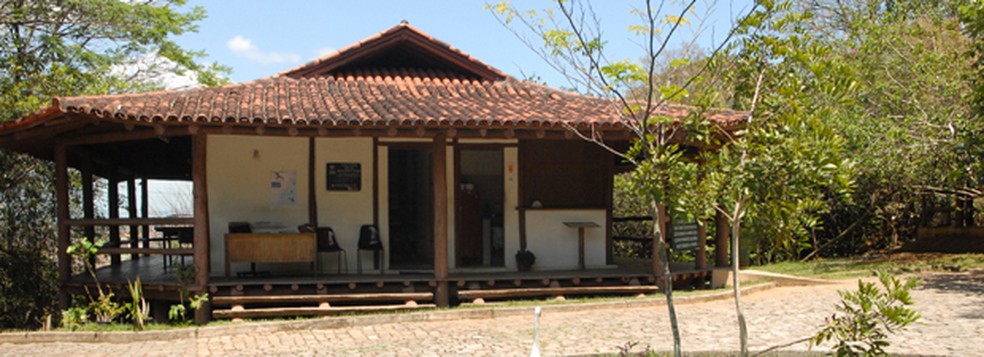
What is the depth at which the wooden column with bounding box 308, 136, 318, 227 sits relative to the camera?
39.4 feet

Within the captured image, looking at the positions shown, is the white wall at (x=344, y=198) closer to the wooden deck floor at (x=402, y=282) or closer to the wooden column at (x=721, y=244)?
the wooden deck floor at (x=402, y=282)

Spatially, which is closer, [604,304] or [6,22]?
[604,304]

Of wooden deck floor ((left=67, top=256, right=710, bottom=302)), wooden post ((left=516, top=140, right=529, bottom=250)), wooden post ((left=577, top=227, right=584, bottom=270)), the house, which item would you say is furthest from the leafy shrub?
wooden post ((left=516, top=140, right=529, bottom=250))

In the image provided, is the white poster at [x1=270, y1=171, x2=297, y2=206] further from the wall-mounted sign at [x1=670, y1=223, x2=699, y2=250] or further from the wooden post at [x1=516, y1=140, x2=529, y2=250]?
the wall-mounted sign at [x1=670, y1=223, x2=699, y2=250]

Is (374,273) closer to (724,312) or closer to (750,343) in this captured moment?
(724,312)

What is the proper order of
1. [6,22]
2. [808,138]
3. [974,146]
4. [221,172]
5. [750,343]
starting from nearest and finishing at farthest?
[808,138] → [750,343] → [221,172] → [974,146] → [6,22]

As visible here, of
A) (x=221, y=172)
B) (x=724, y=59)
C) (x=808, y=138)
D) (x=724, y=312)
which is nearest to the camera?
(x=808, y=138)

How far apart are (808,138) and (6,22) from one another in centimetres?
1947

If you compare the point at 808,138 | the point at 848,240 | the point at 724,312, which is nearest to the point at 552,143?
the point at 724,312

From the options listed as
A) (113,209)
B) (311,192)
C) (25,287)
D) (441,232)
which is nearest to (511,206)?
(441,232)

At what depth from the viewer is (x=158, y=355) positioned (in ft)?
28.0

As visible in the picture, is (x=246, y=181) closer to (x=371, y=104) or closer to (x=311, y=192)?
(x=311, y=192)

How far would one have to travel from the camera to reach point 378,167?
40.0 feet

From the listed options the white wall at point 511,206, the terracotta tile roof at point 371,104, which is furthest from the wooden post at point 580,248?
the terracotta tile roof at point 371,104
